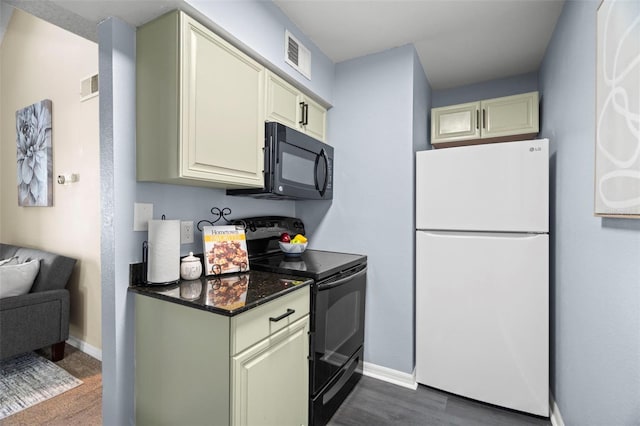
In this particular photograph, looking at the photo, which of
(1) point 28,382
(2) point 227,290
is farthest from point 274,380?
(1) point 28,382

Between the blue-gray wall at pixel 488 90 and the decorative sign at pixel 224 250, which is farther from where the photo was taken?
the blue-gray wall at pixel 488 90

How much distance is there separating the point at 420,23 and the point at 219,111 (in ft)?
4.87

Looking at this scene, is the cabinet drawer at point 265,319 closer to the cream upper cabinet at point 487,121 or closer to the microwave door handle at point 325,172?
the microwave door handle at point 325,172

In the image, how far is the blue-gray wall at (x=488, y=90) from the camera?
8.91 ft

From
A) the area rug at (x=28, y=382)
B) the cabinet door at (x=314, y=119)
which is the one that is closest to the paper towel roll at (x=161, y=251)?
the cabinet door at (x=314, y=119)

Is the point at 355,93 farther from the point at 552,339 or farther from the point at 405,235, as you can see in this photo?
the point at 552,339

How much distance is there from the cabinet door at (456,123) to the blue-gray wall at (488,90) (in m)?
0.44

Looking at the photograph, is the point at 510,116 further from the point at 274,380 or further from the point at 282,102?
the point at 274,380

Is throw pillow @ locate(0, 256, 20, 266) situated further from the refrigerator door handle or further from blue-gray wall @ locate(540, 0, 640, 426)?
blue-gray wall @ locate(540, 0, 640, 426)

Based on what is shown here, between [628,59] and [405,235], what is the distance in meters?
1.45

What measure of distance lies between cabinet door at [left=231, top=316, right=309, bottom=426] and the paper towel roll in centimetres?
57

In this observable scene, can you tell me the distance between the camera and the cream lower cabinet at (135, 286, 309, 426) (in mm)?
1160

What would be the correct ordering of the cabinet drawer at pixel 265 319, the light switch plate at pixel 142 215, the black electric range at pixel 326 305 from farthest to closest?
the black electric range at pixel 326 305
the light switch plate at pixel 142 215
the cabinet drawer at pixel 265 319

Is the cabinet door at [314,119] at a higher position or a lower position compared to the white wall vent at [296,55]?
lower
